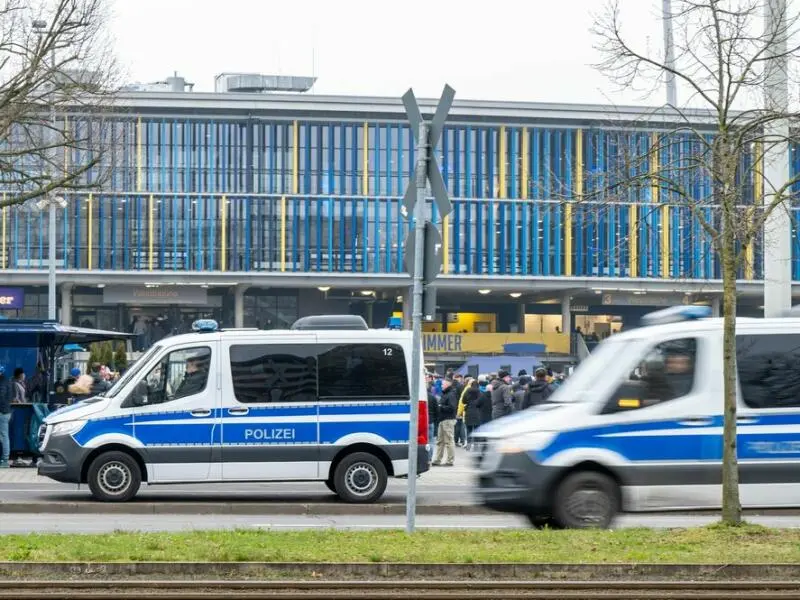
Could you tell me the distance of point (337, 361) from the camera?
61.8ft

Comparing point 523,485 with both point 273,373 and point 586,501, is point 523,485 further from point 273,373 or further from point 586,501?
point 273,373

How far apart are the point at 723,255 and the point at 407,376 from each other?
19.4 feet

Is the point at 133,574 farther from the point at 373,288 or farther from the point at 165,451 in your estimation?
the point at 373,288

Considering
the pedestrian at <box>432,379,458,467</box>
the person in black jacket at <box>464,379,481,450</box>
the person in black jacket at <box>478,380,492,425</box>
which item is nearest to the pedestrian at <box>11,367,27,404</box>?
the pedestrian at <box>432,379,458,467</box>

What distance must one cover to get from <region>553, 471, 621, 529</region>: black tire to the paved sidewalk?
22.4ft

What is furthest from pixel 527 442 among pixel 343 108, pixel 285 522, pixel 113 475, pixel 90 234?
pixel 90 234

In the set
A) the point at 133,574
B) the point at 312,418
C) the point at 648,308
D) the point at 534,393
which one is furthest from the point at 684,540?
the point at 648,308

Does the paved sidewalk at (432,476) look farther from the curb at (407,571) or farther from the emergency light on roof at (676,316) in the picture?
the curb at (407,571)

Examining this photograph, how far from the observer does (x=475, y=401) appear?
29547 mm

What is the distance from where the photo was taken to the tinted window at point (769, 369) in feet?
51.1

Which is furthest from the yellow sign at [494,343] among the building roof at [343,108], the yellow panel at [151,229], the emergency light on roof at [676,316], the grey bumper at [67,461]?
the emergency light on roof at [676,316]

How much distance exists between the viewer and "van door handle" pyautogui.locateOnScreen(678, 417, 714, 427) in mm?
15227

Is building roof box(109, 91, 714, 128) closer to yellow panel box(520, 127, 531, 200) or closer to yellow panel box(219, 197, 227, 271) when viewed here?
yellow panel box(520, 127, 531, 200)

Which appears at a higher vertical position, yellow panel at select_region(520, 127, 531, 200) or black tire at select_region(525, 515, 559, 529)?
yellow panel at select_region(520, 127, 531, 200)
